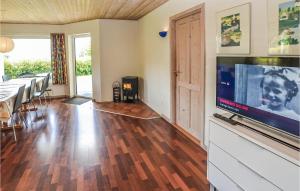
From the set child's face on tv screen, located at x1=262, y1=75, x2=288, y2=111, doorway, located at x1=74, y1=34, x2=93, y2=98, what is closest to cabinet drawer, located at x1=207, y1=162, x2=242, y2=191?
child's face on tv screen, located at x1=262, y1=75, x2=288, y2=111

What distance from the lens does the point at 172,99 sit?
4738 mm

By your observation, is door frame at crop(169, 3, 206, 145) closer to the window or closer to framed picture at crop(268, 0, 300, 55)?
framed picture at crop(268, 0, 300, 55)

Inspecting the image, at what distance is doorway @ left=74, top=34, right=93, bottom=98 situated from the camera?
296 inches

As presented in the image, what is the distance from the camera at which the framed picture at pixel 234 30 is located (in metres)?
2.50

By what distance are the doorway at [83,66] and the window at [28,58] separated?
92cm

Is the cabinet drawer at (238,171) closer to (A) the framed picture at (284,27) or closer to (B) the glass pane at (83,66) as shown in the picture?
(A) the framed picture at (284,27)

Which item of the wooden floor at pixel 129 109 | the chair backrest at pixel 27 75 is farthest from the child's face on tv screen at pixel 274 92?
the chair backrest at pixel 27 75

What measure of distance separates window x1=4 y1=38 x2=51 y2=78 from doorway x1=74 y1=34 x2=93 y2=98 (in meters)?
0.92

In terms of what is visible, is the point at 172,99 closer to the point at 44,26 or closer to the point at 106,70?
the point at 106,70

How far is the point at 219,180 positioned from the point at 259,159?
24.5 inches

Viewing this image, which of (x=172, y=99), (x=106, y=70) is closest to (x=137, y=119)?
(x=172, y=99)

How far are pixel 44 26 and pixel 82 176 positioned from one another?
6.03 m

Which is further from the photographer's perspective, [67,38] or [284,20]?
[67,38]

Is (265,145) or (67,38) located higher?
(67,38)
